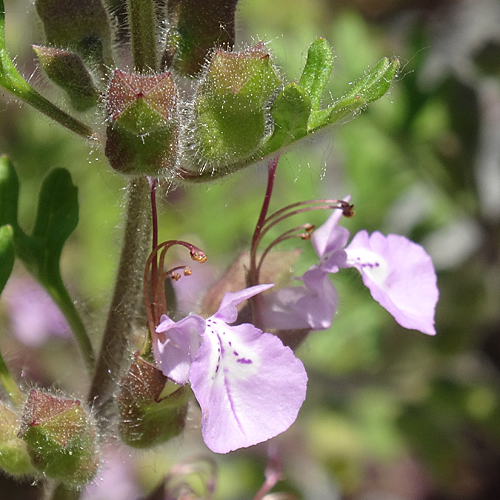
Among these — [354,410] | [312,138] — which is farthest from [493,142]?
[312,138]

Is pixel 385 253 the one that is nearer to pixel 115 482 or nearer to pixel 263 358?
pixel 263 358

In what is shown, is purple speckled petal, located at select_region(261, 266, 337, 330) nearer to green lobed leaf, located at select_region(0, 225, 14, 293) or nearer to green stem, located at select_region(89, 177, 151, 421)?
green stem, located at select_region(89, 177, 151, 421)

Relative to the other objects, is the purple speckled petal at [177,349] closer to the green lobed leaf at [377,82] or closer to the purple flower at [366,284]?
the purple flower at [366,284]

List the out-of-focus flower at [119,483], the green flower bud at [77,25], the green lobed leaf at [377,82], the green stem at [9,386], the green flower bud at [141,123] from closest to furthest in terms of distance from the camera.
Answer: the green flower bud at [141,123] → the green lobed leaf at [377,82] → the green flower bud at [77,25] → the green stem at [9,386] → the out-of-focus flower at [119,483]

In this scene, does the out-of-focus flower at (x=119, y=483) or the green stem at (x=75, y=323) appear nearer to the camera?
the green stem at (x=75, y=323)

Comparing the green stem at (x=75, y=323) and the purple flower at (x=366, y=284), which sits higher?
the purple flower at (x=366, y=284)

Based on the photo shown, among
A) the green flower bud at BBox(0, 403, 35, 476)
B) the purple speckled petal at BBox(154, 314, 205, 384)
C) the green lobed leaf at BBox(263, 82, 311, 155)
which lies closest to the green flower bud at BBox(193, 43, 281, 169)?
the green lobed leaf at BBox(263, 82, 311, 155)

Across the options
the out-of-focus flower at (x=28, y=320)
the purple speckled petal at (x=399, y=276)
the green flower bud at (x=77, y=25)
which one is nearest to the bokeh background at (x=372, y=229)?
the out-of-focus flower at (x=28, y=320)
